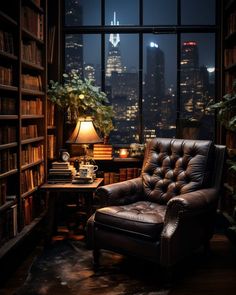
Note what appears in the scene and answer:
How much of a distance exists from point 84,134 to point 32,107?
0.60m

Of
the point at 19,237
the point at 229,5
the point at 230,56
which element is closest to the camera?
the point at 19,237

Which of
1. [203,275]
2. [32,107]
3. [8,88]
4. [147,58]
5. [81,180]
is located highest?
[147,58]

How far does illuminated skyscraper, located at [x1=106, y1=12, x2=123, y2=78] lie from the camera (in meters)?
5.40

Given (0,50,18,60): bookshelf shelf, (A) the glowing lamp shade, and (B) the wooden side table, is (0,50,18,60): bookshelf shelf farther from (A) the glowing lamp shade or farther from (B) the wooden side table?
(B) the wooden side table

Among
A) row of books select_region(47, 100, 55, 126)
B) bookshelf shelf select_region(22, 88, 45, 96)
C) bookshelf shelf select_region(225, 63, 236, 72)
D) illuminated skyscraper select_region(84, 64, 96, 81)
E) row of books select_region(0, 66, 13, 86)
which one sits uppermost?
illuminated skyscraper select_region(84, 64, 96, 81)

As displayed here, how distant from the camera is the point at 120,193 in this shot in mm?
3930

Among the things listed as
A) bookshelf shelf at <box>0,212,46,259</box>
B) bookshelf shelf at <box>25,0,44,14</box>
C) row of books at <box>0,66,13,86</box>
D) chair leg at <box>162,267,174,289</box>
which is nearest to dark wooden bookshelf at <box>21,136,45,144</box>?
row of books at <box>0,66,13,86</box>

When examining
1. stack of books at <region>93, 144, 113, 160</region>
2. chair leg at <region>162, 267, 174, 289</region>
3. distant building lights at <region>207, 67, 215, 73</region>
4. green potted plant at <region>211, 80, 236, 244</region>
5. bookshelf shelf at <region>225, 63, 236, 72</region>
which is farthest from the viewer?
distant building lights at <region>207, 67, 215, 73</region>

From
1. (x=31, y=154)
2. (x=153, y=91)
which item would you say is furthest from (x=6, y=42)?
(x=153, y=91)

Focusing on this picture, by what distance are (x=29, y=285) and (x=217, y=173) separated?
75.0 inches

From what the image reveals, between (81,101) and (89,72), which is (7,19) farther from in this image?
(89,72)

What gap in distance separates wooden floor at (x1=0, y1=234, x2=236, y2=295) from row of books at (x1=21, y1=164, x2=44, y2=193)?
618 millimetres

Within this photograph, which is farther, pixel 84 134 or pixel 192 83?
pixel 192 83

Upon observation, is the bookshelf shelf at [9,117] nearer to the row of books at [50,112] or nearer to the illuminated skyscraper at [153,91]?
the row of books at [50,112]
